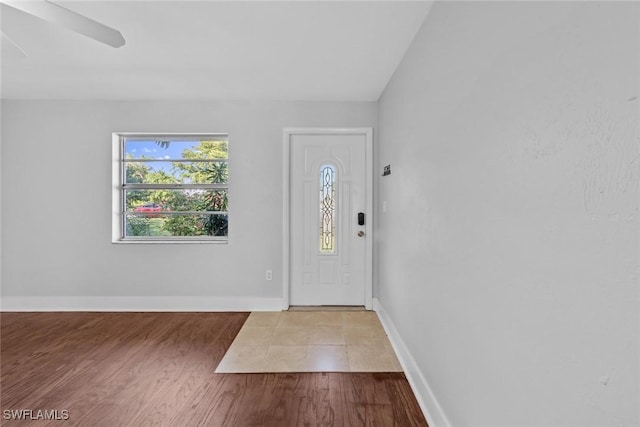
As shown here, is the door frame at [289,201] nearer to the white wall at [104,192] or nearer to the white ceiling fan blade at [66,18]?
the white wall at [104,192]

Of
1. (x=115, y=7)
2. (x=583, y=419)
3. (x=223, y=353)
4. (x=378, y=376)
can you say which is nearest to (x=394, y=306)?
(x=378, y=376)

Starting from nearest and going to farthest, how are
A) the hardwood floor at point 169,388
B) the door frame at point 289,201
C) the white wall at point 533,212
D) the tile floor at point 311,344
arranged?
the white wall at point 533,212
the hardwood floor at point 169,388
the tile floor at point 311,344
the door frame at point 289,201

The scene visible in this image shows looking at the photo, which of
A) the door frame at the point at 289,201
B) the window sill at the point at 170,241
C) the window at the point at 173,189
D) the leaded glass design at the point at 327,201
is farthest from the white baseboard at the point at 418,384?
the window at the point at 173,189

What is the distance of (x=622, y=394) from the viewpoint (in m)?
0.69

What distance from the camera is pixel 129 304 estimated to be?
3.65m

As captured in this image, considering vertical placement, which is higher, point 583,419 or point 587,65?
point 587,65

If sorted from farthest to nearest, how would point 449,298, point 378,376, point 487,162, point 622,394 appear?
point 378,376, point 449,298, point 487,162, point 622,394

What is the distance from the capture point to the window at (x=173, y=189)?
12.5 ft

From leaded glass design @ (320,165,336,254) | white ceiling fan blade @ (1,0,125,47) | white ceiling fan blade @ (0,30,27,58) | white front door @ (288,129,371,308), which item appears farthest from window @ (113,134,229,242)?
white ceiling fan blade @ (1,0,125,47)

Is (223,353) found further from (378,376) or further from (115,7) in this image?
(115,7)

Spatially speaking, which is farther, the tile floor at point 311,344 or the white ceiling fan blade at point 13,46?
the tile floor at point 311,344

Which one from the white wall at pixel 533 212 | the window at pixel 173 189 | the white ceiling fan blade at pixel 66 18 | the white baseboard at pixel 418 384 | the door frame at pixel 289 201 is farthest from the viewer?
the window at pixel 173 189

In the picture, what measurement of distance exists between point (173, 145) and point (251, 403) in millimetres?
3006

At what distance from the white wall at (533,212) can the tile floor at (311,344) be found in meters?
0.71
